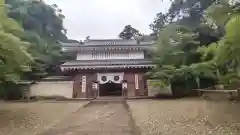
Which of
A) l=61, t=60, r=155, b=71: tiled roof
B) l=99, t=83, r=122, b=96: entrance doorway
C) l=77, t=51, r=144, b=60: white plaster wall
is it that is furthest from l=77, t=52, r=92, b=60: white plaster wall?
l=99, t=83, r=122, b=96: entrance doorway

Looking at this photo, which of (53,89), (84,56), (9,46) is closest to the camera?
(9,46)

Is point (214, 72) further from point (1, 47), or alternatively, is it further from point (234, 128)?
point (1, 47)

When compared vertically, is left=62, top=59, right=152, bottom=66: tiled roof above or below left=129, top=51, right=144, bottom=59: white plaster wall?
below

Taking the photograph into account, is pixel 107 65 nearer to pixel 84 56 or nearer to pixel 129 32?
pixel 84 56

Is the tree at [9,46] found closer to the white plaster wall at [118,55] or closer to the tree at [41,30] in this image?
the tree at [41,30]

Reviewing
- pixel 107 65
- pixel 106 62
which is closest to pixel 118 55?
pixel 106 62

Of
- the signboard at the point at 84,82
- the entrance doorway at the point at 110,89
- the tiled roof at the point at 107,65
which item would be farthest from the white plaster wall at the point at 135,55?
the signboard at the point at 84,82

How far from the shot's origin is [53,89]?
71.9ft

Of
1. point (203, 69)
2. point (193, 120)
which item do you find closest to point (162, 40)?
point (203, 69)

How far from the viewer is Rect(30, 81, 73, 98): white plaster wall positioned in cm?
2175

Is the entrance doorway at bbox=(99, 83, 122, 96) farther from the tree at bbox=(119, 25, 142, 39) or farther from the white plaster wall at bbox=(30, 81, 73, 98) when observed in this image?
the tree at bbox=(119, 25, 142, 39)

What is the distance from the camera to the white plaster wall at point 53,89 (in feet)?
71.4

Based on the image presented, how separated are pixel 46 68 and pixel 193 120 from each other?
70.3 feet

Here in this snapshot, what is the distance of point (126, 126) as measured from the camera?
7.88 metres
